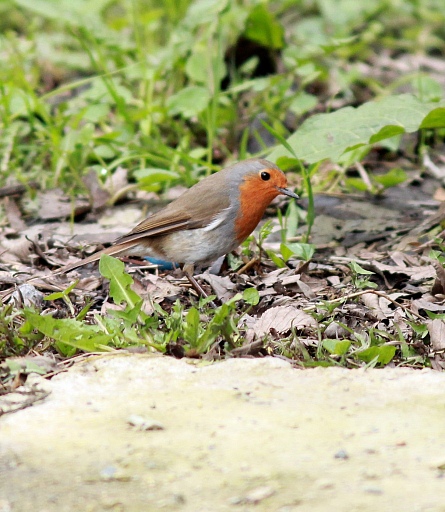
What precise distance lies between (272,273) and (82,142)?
2.11 m

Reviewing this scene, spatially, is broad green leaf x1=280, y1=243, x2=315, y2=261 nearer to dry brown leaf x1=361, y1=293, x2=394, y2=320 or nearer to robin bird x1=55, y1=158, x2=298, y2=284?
robin bird x1=55, y1=158, x2=298, y2=284

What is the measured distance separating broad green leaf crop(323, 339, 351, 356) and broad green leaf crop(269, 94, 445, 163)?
5.31ft

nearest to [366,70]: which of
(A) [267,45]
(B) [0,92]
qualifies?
(A) [267,45]

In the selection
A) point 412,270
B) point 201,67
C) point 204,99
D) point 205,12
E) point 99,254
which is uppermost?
point 205,12

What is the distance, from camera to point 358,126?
17.5 ft

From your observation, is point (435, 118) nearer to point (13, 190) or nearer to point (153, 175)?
point (153, 175)

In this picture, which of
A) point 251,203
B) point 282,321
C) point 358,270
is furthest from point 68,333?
point 251,203

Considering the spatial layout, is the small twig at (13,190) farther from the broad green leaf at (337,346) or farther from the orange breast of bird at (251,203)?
the broad green leaf at (337,346)

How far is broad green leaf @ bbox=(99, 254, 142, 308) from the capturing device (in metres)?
4.18

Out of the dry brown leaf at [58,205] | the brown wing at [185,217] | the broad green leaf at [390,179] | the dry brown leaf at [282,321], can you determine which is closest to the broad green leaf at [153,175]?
the dry brown leaf at [58,205]

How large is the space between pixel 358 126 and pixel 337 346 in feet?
6.66

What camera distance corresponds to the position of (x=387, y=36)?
9500 millimetres

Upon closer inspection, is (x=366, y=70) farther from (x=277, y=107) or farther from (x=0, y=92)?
(x=0, y=92)

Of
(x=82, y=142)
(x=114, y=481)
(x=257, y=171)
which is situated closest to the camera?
(x=114, y=481)
